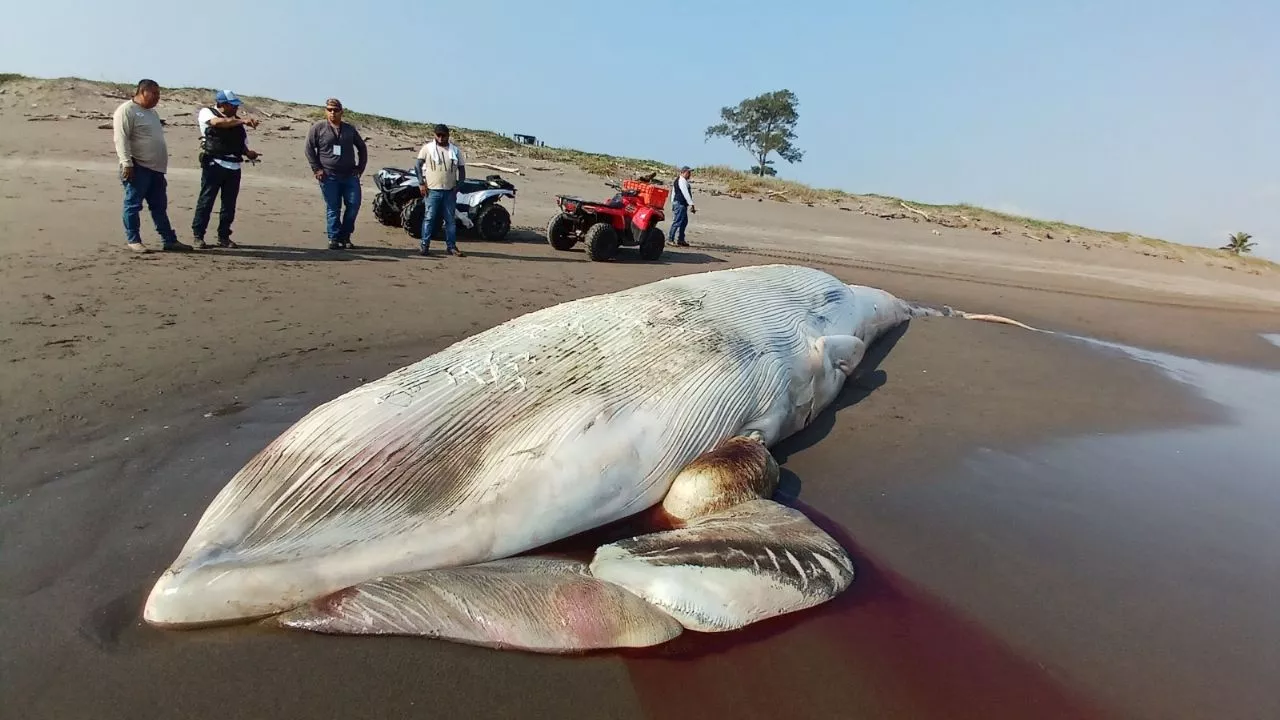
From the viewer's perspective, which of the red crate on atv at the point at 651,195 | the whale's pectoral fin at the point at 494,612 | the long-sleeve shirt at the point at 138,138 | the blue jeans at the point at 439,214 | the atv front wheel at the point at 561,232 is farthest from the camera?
the red crate on atv at the point at 651,195

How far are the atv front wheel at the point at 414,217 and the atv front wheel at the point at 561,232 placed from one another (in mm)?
2003

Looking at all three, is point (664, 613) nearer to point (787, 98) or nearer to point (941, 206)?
point (941, 206)

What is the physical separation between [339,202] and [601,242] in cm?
382

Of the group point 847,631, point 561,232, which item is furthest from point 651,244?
point 847,631

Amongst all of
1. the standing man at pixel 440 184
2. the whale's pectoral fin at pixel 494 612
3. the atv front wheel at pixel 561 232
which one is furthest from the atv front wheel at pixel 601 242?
the whale's pectoral fin at pixel 494 612

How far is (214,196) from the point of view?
29.3 feet

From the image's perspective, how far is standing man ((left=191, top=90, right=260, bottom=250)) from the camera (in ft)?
28.9

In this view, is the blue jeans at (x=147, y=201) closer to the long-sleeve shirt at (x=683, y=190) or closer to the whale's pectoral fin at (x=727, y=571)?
the whale's pectoral fin at (x=727, y=571)

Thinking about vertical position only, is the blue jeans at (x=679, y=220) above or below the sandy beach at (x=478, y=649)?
above

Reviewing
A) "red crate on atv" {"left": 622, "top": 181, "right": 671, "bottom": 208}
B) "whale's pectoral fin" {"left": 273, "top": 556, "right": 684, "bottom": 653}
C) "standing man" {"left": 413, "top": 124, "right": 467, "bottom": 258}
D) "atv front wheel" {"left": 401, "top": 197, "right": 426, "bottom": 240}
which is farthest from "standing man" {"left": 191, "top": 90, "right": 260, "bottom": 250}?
"whale's pectoral fin" {"left": 273, "top": 556, "right": 684, "bottom": 653}

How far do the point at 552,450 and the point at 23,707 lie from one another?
1.96m

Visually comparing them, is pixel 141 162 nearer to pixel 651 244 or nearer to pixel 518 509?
pixel 651 244

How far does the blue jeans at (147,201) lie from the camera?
816cm

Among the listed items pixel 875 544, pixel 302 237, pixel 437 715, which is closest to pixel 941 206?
pixel 302 237
